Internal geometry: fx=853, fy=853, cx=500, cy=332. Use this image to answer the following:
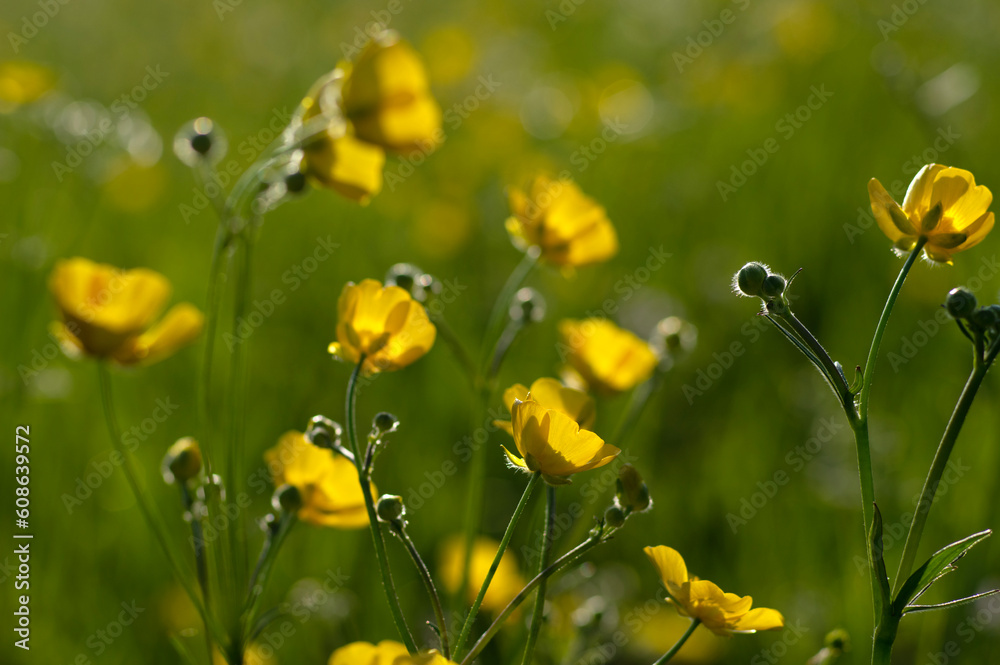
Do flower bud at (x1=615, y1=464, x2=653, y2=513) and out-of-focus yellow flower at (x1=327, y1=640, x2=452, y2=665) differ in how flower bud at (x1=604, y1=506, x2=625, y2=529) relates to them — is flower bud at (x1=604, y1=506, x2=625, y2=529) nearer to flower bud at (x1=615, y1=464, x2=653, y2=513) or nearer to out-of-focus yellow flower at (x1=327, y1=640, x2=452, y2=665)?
flower bud at (x1=615, y1=464, x2=653, y2=513)

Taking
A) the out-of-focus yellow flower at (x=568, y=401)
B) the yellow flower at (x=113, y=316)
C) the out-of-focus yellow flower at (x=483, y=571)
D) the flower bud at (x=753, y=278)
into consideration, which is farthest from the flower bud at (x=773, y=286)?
the out-of-focus yellow flower at (x=483, y=571)

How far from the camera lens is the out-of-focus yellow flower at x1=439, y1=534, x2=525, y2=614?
1.99 metres

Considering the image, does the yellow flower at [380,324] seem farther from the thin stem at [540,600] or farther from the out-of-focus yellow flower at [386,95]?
the out-of-focus yellow flower at [386,95]

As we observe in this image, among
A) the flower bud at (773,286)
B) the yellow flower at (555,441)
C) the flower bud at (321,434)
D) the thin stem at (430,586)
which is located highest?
the flower bud at (773,286)

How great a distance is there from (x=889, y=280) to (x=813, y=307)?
1.10 feet

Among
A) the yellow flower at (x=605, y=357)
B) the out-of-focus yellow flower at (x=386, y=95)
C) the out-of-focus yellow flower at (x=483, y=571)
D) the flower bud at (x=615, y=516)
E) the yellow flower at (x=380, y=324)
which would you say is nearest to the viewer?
the flower bud at (x=615, y=516)

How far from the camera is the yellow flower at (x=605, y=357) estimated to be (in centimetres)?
159

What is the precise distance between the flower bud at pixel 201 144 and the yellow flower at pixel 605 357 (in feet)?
2.43

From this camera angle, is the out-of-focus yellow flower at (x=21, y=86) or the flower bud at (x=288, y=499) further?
the out-of-focus yellow flower at (x=21, y=86)

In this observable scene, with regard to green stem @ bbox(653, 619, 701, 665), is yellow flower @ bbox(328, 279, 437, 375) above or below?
above

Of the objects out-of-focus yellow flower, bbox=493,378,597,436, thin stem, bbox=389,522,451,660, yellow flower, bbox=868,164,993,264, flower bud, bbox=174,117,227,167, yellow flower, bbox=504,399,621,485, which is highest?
yellow flower, bbox=868,164,993,264

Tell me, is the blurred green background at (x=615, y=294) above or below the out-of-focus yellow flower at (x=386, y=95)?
below

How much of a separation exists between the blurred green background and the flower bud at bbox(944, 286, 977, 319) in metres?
0.62

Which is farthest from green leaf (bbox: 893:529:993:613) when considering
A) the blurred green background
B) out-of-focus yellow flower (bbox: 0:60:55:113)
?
out-of-focus yellow flower (bbox: 0:60:55:113)
